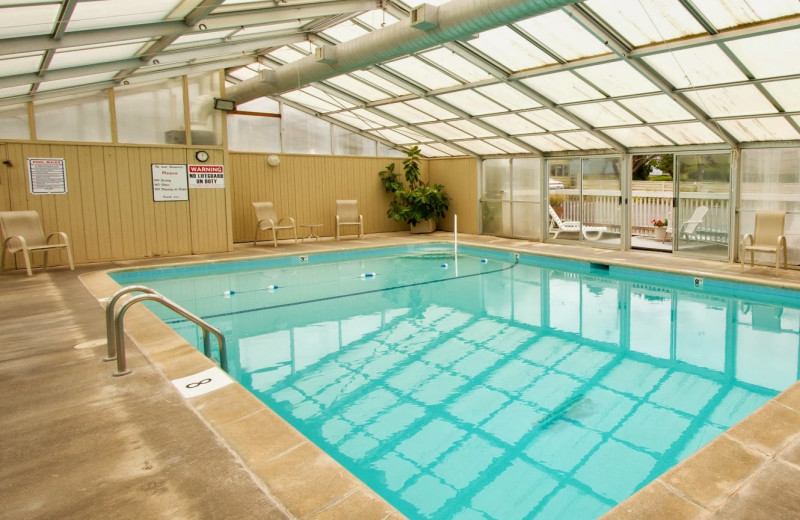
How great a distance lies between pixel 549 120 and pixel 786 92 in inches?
143

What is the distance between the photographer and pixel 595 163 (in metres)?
10.4

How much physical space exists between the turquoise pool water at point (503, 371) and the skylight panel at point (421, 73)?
10.7 feet

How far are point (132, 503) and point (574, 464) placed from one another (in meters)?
2.23

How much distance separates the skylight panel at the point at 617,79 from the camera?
22.7 ft

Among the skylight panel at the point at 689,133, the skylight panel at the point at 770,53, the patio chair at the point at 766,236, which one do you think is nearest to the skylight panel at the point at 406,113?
the skylight panel at the point at 689,133

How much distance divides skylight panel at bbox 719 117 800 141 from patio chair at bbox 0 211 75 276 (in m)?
9.72

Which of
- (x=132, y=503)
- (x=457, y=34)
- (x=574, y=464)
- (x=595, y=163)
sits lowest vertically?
(x=574, y=464)

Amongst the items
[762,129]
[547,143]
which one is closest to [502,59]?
[547,143]

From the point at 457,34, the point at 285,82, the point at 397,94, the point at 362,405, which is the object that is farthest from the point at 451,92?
the point at 362,405

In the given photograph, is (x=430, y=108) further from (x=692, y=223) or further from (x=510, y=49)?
(x=692, y=223)

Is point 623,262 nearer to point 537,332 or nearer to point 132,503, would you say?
point 537,332

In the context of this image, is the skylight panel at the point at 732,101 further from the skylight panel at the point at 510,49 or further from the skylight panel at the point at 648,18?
the skylight panel at the point at 510,49

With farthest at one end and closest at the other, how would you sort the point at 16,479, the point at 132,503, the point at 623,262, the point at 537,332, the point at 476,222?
the point at 476,222, the point at 623,262, the point at 537,332, the point at 16,479, the point at 132,503

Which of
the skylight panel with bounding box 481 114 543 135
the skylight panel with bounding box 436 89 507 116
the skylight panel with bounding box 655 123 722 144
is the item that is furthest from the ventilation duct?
the skylight panel with bounding box 655 123 722 144
